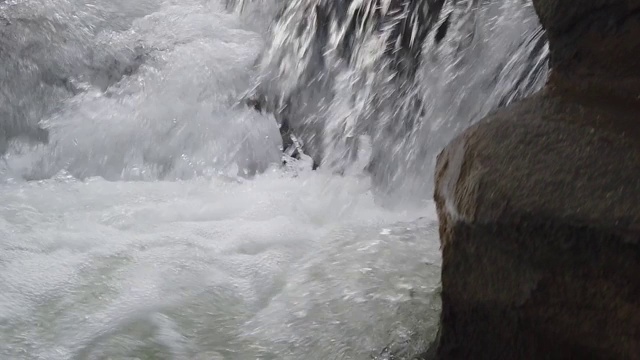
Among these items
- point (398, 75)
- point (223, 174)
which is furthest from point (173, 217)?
point (398, 75)

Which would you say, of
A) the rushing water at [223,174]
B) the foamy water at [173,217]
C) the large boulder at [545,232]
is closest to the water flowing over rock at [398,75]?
the rushing water at [223,174]

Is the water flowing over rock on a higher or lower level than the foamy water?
higher

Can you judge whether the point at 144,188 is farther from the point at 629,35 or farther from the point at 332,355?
the point at 629,35

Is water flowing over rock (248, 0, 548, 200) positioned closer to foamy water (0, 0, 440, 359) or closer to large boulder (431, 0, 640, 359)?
foamy water (0, 0, 440, 359)

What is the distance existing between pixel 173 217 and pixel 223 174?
0.64 metres

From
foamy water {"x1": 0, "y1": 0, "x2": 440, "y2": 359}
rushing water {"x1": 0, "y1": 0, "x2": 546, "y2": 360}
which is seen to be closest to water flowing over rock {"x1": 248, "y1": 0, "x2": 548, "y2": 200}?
rushing water {"x1": 0, "y1": 0, "x2": 546, "y2": 360}

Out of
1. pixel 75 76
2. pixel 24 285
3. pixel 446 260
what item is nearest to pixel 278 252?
pixel 24 285

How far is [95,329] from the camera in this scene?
260cm

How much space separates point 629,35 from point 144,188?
2.57m

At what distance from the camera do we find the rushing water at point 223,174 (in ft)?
8.48

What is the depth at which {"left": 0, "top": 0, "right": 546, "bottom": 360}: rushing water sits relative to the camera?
2586mm

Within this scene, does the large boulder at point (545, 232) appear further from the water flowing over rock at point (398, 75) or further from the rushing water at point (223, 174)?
the water flowing over rock at point (398, 75)

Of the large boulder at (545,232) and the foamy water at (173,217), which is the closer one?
the large boulder at (545,232)

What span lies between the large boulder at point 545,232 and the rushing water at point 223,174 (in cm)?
49
